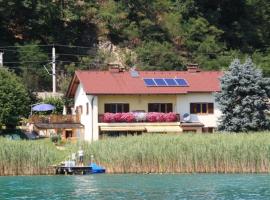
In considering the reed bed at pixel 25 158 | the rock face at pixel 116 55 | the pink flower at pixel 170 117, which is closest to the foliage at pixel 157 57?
the rock face at pixel 116 55

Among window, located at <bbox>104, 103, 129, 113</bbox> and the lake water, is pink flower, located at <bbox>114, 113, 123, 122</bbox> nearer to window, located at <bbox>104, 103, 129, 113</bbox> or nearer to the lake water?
window, located at <bbox>104, 103, 129, 113</bbox>

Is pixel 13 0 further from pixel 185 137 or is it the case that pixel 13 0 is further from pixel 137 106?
pixel 185 137

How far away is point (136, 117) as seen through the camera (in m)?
61.3

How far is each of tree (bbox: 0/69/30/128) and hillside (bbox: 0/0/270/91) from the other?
15.7 metres

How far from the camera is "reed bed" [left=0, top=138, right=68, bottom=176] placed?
1742 inches

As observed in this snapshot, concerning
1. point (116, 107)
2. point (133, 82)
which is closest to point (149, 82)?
point (133, 82)

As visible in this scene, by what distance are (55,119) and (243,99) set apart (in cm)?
1380

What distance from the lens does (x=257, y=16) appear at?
295ft

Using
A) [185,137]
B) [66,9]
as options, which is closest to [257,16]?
[66,9]

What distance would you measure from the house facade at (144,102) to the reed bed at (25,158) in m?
15.8

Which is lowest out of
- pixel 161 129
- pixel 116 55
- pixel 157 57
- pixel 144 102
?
pixel 161 129

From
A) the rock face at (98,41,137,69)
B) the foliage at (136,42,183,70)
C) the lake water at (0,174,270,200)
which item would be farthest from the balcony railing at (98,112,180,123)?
the rock face at (98,41,137,69)

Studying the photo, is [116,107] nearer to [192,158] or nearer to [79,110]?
[79,110]

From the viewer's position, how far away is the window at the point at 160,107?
63594 millimetres
